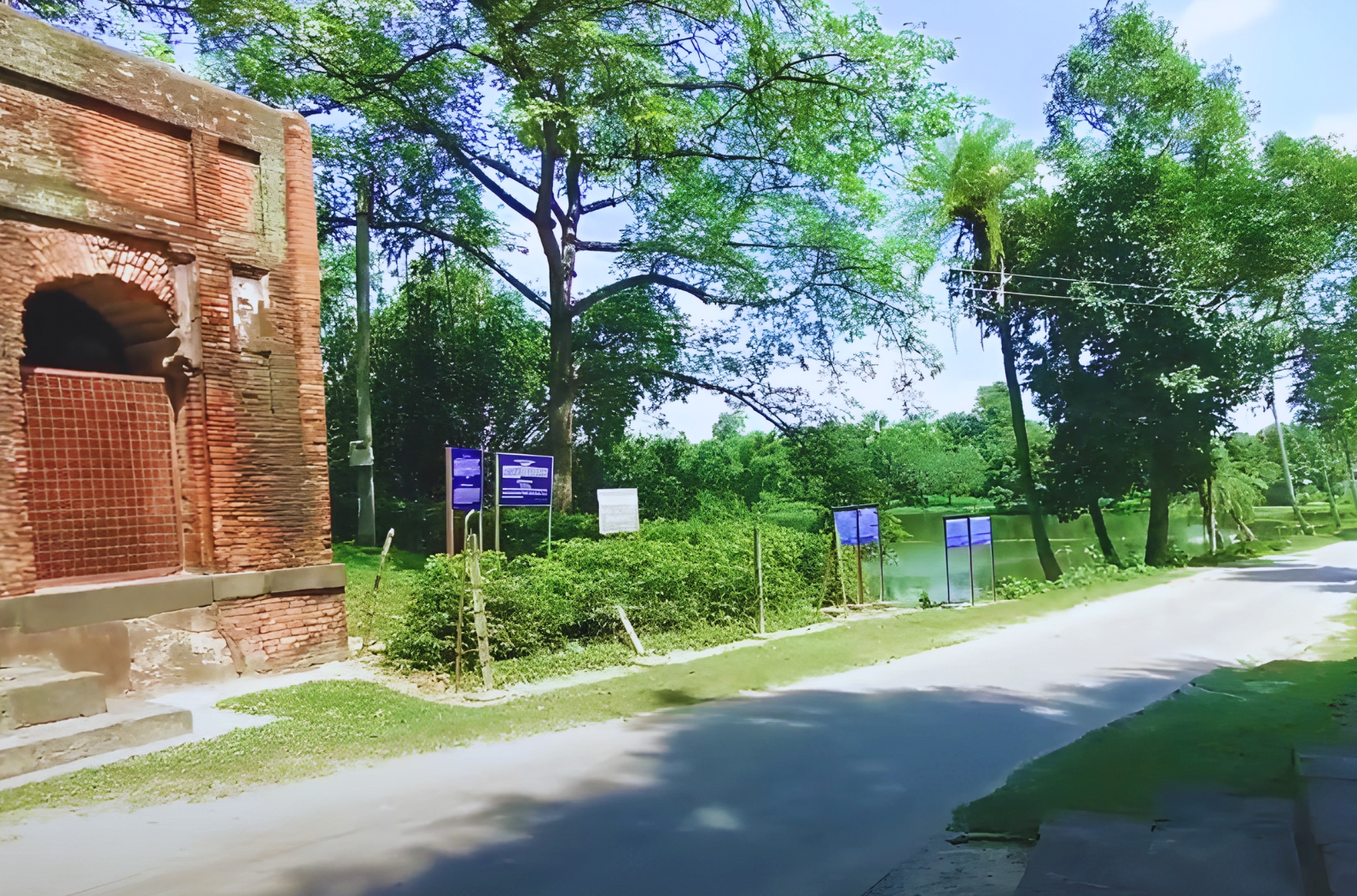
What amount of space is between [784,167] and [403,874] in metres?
21.7

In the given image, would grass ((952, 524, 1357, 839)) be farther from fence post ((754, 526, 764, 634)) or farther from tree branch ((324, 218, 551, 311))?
tree branch ((324, 218, 551, 311))

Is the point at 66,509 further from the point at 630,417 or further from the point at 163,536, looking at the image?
the point at 630,417

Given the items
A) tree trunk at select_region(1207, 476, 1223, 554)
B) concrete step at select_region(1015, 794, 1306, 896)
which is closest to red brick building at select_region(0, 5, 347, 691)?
concrete step at select_region(1015, 794, 1306, 896)

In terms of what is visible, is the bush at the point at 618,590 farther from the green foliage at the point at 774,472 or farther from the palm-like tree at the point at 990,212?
the palm-like tree at the point at 990,212

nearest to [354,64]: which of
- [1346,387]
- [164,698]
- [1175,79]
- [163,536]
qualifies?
[163,536]

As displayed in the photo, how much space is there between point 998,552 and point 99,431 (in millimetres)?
33985

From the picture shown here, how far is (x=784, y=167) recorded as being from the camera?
78.3ft

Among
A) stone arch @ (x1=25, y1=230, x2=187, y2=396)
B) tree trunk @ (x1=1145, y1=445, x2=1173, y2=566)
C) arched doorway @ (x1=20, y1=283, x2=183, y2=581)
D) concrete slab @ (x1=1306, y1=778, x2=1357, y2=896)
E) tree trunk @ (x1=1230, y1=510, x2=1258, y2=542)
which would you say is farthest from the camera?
tree trunk @ (x1=1230, y1=510, x2=1258, y2=542)

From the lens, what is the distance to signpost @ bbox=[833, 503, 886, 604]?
1505 cm

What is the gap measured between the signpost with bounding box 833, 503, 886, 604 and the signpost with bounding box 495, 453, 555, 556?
4988mm

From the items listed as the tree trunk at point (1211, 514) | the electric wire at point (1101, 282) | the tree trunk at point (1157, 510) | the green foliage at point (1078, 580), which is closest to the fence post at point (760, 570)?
the green foliage at point (1078, 580)

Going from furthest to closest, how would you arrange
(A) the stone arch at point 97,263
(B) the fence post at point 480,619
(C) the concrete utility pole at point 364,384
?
(C) the concrete utility pole at point 364,384
(B) the fence post at point 480,619
(A) the stone arch at point 97,263

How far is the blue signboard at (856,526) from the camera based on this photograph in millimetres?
15039

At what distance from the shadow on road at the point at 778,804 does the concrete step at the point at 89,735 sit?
3463 millimetres
